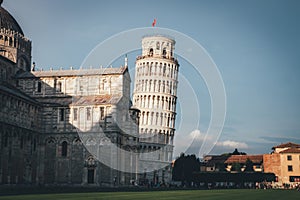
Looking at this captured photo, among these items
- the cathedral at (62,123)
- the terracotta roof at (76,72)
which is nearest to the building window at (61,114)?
the cathedral at (62,123)

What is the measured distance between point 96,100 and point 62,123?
205 inches

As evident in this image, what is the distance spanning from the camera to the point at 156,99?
8281cm

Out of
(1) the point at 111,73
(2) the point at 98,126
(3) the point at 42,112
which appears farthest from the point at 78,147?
(1) the point at 111,73

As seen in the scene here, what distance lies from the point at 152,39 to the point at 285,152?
112 feet

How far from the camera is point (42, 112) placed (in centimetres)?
5459

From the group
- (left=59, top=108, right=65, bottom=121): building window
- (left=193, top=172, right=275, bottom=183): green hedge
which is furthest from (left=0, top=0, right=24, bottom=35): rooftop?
(left=193, top=172, right=275, bottom=183): green hedge

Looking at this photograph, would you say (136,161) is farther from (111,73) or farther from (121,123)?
(111,73)

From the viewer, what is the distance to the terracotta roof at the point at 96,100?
172 ft

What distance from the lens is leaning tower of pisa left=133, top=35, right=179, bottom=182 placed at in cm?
8225

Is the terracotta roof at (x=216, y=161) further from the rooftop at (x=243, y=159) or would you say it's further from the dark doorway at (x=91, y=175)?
the dark doorway at (x=91, y=175)

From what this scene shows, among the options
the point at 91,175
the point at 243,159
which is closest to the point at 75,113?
the point at 91,175

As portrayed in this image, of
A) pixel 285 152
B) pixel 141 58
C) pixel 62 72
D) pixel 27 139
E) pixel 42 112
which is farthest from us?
pixel 141 58

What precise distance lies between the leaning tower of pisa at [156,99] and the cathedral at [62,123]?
2563cm

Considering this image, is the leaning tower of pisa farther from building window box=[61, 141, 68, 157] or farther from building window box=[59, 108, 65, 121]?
building window box=[61, 141, 68, 157]
